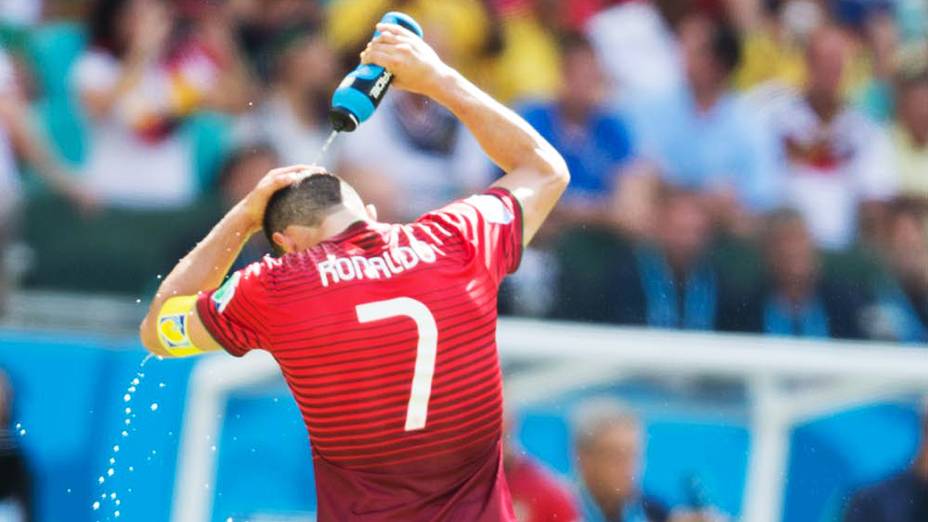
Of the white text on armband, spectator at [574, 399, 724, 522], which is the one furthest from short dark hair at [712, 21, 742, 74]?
the white text on armband

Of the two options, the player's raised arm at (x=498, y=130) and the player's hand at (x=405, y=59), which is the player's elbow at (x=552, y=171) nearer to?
the player's raised arm at (x=498, y=130)

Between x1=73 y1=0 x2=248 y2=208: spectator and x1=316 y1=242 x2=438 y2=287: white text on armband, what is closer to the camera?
x1=316 y1=242 x2=438 y2=287: white text on armband

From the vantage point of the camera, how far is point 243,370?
261 inches

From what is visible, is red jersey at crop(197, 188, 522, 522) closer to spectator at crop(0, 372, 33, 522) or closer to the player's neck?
the player's neck

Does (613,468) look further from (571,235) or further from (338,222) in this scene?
(338,222)

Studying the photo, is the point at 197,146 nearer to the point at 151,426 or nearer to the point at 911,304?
the point at 151,426

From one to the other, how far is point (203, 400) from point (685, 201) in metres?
3.26

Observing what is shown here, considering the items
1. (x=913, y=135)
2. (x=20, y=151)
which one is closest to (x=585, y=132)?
(x=913, y=135)

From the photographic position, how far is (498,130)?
A: 437 cm

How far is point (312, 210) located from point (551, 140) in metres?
4.64

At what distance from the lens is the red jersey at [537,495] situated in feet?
22.1

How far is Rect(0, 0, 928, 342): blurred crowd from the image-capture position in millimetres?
8156

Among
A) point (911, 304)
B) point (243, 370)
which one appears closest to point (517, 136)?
point (243, 370)

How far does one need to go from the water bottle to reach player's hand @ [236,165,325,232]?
169 mm
